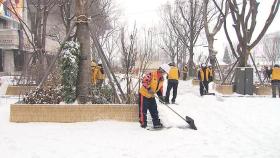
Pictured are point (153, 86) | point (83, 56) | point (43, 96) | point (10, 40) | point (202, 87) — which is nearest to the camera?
point (153, 86)

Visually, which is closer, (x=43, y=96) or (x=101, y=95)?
(x=43, y=96)

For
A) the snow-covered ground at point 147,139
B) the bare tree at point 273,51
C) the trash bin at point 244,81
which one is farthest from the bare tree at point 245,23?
the bare tree at point 273,51

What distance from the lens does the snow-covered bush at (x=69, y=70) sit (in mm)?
12305

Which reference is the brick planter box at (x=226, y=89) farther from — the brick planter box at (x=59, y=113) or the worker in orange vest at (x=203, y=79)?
the brick planter box at (x=59, y=113)

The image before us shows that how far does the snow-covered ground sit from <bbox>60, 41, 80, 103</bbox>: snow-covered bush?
1.50 meters

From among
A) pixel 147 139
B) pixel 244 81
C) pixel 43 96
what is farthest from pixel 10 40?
pixel 147 139

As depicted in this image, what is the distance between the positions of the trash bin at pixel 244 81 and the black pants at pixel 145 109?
10.8 metres

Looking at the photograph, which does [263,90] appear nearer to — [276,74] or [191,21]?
[276,74]

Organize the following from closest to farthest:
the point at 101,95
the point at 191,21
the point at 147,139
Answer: the point at 147,139
the point at 101,95
the point at 191,21

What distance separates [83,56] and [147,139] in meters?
4.10

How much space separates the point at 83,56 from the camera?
1266 cm

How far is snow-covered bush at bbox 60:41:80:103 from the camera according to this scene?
1230cm

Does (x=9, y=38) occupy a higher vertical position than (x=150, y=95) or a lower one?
higher

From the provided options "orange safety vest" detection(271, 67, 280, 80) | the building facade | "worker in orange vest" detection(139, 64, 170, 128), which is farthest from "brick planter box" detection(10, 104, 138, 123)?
the building facade
